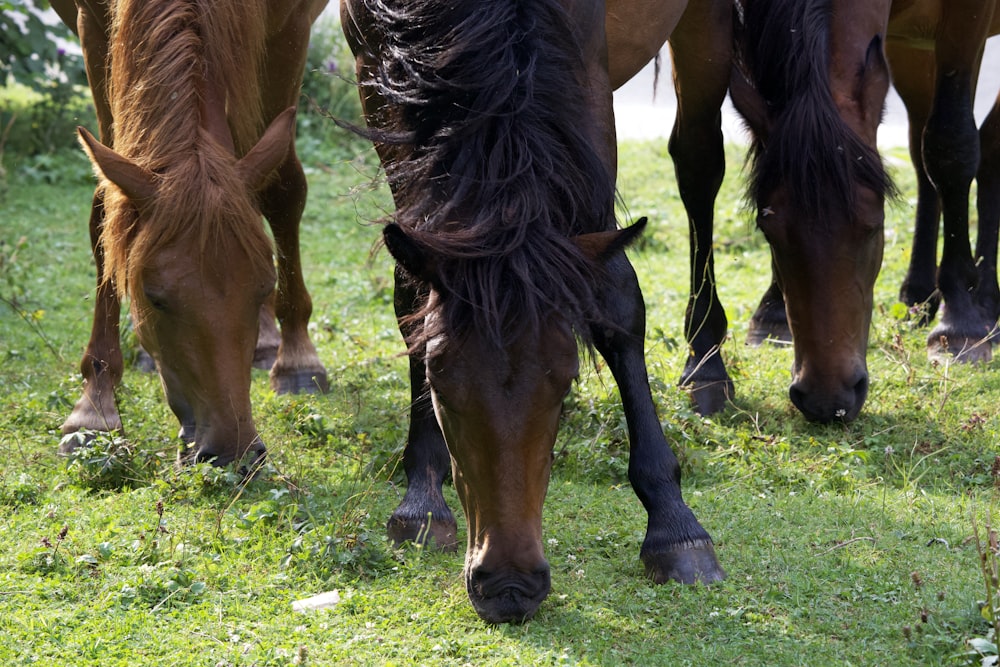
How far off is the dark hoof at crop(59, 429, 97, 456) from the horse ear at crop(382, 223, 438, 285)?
2.16m

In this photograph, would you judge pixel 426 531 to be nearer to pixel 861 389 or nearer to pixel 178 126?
pixel 178 126

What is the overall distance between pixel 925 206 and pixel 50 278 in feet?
17.9

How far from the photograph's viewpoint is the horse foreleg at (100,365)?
4.98 metres

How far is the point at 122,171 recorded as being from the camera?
398 cm

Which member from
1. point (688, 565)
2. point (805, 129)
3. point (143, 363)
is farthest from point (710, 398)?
point (143, 363)

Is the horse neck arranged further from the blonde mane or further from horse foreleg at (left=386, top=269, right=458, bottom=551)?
horse foreleg at (left=386, top=269, right=458, bottom=551)

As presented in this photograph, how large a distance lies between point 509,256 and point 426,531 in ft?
3.94

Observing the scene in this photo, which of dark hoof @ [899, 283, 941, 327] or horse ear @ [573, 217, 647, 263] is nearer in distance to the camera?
horse ear @ [573, 217, 647, 263]

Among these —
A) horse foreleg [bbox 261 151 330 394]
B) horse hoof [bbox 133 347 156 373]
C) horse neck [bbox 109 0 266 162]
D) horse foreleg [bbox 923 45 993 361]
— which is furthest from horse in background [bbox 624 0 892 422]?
horse hoof [bbox 133 347 156 373]

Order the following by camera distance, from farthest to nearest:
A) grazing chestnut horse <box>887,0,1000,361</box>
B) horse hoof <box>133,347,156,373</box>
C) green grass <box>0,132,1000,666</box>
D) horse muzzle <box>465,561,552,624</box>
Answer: horse hoof <box>133,347,156,373</box> → grazing chestnut horse <box>887,0,1000,361</box> → green grass <box>0,132,1000,666</box> → horse muzzle <box>465,561,552,624</box>

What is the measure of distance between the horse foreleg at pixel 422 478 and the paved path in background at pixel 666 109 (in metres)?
7.72

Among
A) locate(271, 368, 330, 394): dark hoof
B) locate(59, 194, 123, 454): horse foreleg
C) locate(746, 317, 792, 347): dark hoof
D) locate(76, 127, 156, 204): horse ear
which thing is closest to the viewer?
locate(76, 127, 156, 204): horse ear

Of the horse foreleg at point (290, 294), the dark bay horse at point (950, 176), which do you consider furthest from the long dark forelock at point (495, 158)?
the dark bay horse at point (950, 176)

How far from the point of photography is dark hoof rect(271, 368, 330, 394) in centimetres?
574
